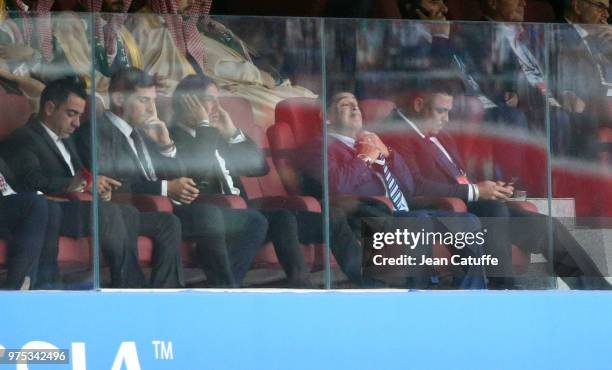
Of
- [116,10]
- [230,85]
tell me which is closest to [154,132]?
[230,85]

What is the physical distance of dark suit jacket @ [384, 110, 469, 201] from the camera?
6.86m

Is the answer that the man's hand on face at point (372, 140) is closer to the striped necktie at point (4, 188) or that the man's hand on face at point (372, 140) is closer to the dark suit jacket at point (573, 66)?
the dark suit jacket at point (573, 66)

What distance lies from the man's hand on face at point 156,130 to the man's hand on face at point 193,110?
13 cm

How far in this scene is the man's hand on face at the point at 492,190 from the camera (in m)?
6.92

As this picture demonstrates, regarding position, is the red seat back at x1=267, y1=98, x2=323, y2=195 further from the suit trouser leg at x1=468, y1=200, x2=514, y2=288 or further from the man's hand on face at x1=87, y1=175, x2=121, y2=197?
the suit trouser leg at x1=468, y1=200, x2=514, y2=288

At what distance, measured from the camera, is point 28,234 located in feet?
21.4

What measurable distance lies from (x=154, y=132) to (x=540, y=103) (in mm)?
1961

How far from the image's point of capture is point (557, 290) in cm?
700

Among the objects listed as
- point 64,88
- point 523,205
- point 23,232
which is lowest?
point 23,232

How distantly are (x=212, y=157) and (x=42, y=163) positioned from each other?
82cm

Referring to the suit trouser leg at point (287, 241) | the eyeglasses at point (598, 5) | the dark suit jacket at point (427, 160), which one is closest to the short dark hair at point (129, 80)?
the suit trouser leg at point (287, 241)

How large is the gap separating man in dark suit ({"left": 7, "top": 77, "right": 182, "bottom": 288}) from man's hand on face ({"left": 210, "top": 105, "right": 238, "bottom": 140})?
1.73 ft

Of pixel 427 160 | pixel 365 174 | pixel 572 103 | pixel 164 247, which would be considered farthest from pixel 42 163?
pixel 572 103

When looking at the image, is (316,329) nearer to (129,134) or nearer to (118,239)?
Answer: (118,239)
